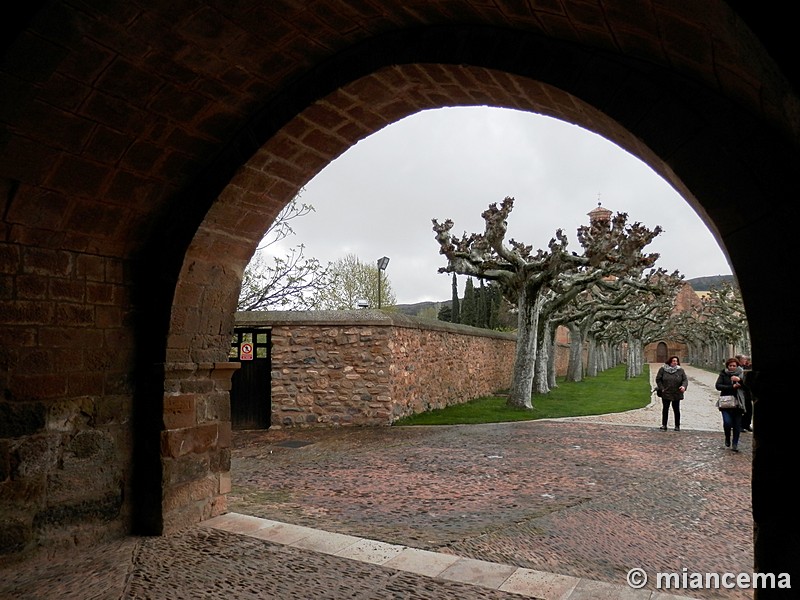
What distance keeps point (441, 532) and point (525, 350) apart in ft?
31.2

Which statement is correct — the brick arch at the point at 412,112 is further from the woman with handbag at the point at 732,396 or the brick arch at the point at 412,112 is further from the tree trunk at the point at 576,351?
the tree trunk at the point at 576,351

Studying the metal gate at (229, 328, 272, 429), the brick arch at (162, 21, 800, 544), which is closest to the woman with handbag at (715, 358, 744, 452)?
the brick arch at (162, 21, 800, 544)

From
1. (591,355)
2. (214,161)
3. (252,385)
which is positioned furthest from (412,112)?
(591,355)

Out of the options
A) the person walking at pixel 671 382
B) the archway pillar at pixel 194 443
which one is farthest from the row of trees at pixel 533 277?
the archway pillar at pixel 194 443

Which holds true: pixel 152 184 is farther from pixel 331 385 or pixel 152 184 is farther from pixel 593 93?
pixel 331 385

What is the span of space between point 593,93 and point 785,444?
5.30ft

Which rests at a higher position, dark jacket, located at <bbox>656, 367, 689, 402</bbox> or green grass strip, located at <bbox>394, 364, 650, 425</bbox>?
dark jacket, located at <bbox>656, 367, 689, 402</bbox>

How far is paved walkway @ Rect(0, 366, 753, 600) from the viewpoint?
→ 3.19 metres

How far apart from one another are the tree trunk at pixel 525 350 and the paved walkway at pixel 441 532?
4.94 m

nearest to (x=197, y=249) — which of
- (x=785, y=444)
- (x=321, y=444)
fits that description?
(x=785, y=444)

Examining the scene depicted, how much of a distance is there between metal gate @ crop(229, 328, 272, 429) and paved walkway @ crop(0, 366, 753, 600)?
8.08ft

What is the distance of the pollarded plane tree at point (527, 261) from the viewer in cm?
1291

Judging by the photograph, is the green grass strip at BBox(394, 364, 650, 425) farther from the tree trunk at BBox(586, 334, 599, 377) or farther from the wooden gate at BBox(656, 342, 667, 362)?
the wooden gate at BBox(656, 342, 667, 362)

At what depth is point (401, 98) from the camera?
3654 mm
